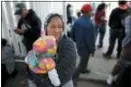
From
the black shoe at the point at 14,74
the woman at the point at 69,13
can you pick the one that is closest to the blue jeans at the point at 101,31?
the woman at the point at 69,13

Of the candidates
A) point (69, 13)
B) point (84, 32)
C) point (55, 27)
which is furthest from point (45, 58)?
point (69, 13)

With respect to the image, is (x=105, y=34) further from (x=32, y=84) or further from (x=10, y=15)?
(x=32, y=84)

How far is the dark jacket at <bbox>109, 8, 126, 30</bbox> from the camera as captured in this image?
3.64 meters

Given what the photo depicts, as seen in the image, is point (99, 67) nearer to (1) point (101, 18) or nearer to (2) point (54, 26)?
(1) point (101, 18)

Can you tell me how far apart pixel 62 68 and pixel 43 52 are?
147mm

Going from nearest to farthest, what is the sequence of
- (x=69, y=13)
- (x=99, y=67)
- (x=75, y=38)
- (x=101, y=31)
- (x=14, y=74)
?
(x=75, y=38) < (x=14, y=74) < (x=99, y=67) < (x=101, y=31) < (x=69, y=13)

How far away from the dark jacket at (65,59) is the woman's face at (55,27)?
42 mm

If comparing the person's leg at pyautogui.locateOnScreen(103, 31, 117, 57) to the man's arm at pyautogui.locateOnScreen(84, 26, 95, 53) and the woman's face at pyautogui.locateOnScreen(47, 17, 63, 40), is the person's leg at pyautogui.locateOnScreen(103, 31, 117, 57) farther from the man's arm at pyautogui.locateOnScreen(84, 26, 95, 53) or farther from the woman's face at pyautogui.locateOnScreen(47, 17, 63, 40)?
the woman's face at pyautogui.locateOnScreen(47, 17, 63, 40)

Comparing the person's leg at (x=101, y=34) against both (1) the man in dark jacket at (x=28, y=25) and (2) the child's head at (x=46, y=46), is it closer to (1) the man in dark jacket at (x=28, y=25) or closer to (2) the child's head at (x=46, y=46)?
(1) the man in dark jacket at (x=28, y=25)

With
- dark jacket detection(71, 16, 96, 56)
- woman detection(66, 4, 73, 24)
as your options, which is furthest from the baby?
woman detection(66, 4, 73, 24)

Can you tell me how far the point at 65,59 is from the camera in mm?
1481

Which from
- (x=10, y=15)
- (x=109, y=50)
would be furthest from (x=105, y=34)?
(x=10, y=15)

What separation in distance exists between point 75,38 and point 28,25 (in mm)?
610

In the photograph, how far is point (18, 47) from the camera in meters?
3.85
